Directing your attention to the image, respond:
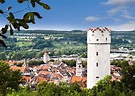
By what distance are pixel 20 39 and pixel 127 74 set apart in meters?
165

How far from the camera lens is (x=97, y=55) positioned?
24562mm

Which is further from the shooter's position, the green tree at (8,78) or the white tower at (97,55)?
the white tower at (97,55)

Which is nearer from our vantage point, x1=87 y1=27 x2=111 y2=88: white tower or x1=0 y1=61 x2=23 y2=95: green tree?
x1=0 y1=61 x2=23 y2=95: green tree

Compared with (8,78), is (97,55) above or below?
above

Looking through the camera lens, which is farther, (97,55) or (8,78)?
(97,55)

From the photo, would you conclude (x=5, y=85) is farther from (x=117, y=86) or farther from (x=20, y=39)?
(x=20, y=39)

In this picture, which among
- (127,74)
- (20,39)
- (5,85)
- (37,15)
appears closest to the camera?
(37,15)

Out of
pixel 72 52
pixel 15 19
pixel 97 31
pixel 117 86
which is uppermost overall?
pixel 15 19

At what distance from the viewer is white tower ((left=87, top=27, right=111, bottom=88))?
24.4 meters

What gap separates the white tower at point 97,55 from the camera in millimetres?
24422

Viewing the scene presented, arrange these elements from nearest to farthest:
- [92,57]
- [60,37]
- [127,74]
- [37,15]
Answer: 1. [37,15]
2. [127,74]
3. [92,57]
4. [60,37]

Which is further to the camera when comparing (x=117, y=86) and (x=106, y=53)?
(x=106, y=53)

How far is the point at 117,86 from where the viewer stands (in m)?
20.9

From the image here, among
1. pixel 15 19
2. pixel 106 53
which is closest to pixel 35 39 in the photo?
pixel 106 53
